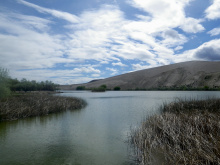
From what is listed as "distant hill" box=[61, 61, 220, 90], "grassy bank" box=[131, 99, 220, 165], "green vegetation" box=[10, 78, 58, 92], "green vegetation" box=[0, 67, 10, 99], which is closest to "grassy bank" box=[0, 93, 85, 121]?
"green vegetation" box=[0, 67, 10, 99]

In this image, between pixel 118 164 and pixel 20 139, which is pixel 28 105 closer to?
pixel 20 139

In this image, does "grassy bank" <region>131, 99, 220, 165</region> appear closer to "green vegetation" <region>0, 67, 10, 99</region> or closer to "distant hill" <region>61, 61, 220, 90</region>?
"green vegetation" <region>0, 67, 10, 99</region>

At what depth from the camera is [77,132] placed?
1100cm

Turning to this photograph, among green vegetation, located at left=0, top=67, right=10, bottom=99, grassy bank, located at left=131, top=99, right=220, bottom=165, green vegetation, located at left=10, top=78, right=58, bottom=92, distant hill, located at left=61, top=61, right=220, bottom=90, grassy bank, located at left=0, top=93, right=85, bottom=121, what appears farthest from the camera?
distant hill, located at left=61, top=61, right=220, bottom=90

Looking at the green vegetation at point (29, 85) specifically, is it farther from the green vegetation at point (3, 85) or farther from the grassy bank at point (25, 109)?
the grassy bank at point (25, 109)

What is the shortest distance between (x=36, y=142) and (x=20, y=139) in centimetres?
133

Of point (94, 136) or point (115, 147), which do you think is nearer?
point (115, 147)

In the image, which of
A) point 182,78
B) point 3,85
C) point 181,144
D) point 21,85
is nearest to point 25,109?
point 3,85

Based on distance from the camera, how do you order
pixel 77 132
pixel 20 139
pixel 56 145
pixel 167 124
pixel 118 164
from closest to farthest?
pixel 118 164
pixel 167 124
pixel 56 145
pixel 20 139
pixel 77 132

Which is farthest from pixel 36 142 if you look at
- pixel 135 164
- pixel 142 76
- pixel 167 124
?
pixel 142 76

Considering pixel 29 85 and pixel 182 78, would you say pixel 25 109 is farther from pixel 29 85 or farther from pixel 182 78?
pixel 182 78

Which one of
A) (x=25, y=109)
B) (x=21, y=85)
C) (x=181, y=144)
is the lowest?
(x=181, y=144)

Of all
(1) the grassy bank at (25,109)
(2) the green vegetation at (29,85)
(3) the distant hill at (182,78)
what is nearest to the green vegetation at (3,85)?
(1) the grassy bank at (25,109)

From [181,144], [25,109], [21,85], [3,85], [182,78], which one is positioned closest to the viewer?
[181,144]
